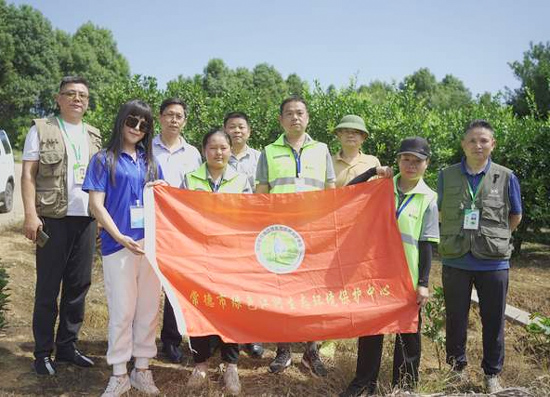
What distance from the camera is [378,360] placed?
3.54 m

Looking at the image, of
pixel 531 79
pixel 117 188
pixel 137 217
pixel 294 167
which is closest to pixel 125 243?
pixel 137 217

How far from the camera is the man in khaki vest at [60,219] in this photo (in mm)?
3691

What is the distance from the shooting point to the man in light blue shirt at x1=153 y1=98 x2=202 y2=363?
14.3 feet

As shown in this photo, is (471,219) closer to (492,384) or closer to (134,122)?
(492,384)

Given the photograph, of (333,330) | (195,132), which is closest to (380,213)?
(333,330)

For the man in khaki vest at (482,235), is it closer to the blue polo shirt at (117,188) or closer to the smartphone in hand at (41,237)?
the blue polo shirt at (117,188)

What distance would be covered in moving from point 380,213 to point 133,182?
1.76 metres

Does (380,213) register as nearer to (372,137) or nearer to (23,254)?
(372,137)

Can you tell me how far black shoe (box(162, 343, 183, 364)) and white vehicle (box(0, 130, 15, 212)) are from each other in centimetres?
950

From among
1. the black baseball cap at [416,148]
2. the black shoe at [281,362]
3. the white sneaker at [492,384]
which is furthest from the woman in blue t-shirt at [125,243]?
the white sneaker at [492,384]

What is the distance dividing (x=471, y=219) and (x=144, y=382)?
8.65ft

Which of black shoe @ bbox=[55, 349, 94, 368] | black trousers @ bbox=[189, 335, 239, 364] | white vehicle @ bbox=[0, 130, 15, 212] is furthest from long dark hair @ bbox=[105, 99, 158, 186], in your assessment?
white vehicle @ bbox=[0, 130, 15, 212]

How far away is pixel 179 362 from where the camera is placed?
4.25m

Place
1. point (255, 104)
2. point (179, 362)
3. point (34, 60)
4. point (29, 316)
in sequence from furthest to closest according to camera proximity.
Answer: point (34, 60)
point (255, 104)
point (29, 316)
point (179, 362)
